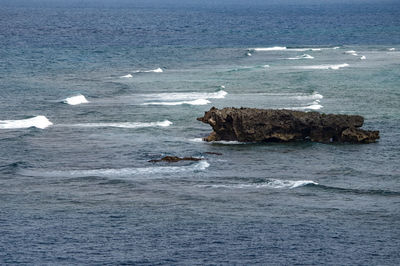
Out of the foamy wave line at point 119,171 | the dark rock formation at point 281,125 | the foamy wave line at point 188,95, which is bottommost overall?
the foamy wave line at point 188,95

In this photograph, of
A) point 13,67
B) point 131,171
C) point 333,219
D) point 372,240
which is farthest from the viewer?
point 13,67

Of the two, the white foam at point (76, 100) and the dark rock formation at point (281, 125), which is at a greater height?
the dark rock formation at point (281, 125)

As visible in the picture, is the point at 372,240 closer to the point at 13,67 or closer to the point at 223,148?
the point at 223,148

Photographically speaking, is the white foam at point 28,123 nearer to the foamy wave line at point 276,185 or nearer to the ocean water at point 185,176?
the ocean water at point 185,176

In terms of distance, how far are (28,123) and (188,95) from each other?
799 inches

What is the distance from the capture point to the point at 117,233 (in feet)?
109

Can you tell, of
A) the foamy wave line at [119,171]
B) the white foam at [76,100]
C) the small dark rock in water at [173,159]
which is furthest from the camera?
the white foam at [76,100]

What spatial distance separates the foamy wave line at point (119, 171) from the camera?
4422 centimetres

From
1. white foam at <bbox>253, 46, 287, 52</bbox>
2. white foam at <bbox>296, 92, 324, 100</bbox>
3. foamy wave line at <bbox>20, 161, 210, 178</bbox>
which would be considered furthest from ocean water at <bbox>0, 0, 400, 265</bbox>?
white foam at <bbox>253, 46, 287, 52</bbox>

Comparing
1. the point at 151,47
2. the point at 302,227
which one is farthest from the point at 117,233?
the point at 151,47

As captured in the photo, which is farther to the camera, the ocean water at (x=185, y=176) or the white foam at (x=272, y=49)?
the white foam at (x=272, y=49)

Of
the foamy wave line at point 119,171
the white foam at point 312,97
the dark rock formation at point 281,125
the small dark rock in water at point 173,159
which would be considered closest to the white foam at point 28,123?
the dark rock formation at point 281,125

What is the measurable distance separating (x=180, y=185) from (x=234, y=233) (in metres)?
8.56

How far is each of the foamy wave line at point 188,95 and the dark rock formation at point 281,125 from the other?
80.3 feet
